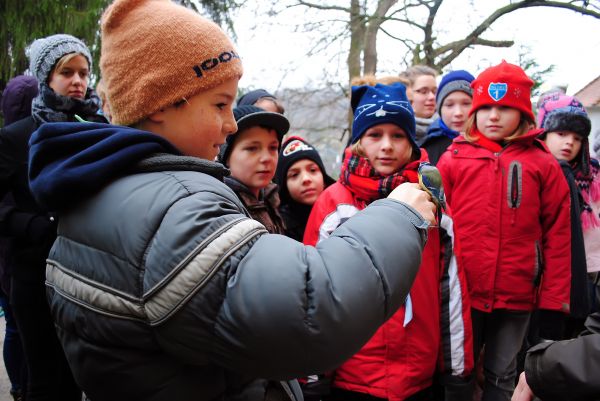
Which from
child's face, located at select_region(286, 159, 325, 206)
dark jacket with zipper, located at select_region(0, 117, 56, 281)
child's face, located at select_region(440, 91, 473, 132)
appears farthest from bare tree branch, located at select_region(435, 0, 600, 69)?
dark jacket with zipper, located at select_region(0, 117, 56, 281)

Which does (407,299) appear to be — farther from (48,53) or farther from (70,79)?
(48,53)

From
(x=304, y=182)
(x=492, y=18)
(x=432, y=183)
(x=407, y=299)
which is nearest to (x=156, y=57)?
(x=432, y=183)

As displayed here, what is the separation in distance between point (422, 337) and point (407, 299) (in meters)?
0.20

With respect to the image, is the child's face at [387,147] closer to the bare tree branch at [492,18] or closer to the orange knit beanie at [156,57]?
the orange knit beanie at [156,57]

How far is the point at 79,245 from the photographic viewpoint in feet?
3.30

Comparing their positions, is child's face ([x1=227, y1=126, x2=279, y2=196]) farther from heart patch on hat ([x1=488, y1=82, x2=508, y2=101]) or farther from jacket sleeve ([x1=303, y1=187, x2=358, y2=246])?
heart patch on hat ([x1=488, y1=82, x2=508, y2=101])

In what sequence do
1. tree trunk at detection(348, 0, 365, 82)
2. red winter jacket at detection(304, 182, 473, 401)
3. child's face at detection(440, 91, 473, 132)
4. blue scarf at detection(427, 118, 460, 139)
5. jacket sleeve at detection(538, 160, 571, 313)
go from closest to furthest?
1. red winter jacket at detection(304, 182, 473, 401)
2. jacket sleeve at detection(538, 160, 571, 313)
3. blue scarf at detection(427, 118, 460, 139)
4. child's face at detection(440, 91, 473, 132)
5. tree trunk at detection(348, 0, 365, 82)

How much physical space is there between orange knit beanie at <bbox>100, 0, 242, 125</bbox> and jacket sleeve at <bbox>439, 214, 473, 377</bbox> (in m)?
1.53

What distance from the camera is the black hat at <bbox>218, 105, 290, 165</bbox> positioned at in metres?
2.42

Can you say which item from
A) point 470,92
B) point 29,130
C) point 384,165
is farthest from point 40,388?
point 470,92

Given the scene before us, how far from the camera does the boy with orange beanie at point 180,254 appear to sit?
844 millimetres

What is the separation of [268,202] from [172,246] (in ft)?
6.01

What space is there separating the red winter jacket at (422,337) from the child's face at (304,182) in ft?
2.98

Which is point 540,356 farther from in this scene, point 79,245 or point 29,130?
point 29,130
